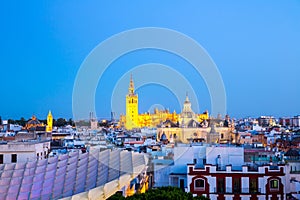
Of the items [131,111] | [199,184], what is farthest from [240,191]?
[131,111]

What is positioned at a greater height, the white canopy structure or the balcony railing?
the white canopy structure

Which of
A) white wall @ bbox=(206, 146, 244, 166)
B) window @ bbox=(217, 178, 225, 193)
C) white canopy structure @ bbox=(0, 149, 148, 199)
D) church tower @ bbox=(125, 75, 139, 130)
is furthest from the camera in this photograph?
church tower @ bbox=(125, 75, 139, 130)

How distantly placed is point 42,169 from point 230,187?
778 cm

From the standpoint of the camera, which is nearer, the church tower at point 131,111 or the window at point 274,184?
the window at point 274,184

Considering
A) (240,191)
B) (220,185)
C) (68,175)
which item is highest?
(68,175)

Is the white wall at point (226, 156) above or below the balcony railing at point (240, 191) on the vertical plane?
above

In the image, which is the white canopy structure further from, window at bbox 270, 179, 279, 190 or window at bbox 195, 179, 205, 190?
window at bbox 270, 179, 279, 190

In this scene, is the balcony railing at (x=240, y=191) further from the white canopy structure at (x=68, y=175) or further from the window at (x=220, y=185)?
the white canopy structure at (x=68, y=175)

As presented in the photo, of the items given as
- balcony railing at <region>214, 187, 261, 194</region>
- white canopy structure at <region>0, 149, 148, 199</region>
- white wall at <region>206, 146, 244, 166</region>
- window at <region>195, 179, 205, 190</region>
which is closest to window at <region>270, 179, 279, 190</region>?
balcony railing at <region>214, 187, 261, 194</region>

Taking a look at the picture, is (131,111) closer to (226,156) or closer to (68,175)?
(226,156)

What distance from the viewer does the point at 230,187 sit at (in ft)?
65.6

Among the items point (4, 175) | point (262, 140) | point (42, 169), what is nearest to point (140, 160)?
point (42, 169)

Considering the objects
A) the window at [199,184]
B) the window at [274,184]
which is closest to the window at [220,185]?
the window at [199,184]

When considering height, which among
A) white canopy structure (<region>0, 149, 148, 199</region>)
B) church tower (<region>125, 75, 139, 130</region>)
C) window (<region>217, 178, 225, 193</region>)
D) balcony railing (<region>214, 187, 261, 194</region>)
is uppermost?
church tower (<region>125, 75, 139, 130</region>)
